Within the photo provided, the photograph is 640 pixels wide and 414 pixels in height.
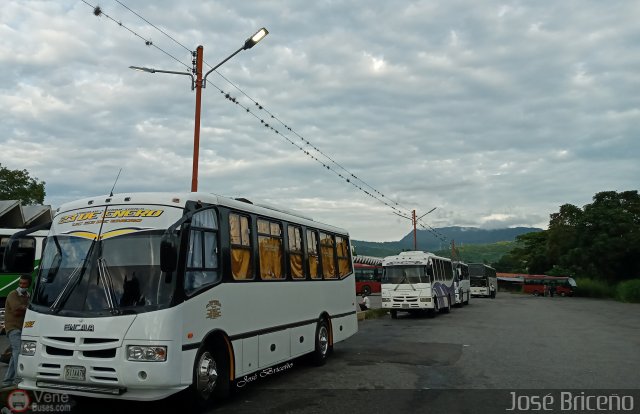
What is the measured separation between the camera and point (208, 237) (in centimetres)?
783

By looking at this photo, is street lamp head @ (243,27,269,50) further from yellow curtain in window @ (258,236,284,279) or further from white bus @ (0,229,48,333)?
white bus @ (0,229,48,333)

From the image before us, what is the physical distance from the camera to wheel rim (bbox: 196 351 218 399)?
7.21 metres

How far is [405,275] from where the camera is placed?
26.2m

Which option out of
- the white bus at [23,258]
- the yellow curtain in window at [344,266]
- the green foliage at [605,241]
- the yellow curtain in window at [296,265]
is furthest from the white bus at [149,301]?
the green foliage at [605,241]

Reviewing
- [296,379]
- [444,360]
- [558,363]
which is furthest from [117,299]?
[558,363]

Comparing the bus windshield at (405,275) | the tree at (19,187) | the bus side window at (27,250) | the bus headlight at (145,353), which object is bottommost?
the bus headlight at (145,353)

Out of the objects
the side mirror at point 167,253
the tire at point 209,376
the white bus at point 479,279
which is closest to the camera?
the side mirror at point 167,253

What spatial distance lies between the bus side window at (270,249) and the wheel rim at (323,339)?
2303mm

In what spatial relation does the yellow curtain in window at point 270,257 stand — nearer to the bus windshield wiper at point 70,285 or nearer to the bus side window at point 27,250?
the bus windshield wiper at point 70,285

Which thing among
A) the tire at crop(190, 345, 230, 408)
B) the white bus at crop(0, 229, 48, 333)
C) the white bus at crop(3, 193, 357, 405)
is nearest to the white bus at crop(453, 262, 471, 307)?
the white bus at crop(0, 229, 48, 333)

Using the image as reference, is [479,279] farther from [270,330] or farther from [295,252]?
[270,330]

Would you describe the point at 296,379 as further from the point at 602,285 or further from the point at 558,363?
the point at 602,285

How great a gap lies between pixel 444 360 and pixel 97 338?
779 cm

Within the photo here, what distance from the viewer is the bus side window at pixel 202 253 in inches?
286
